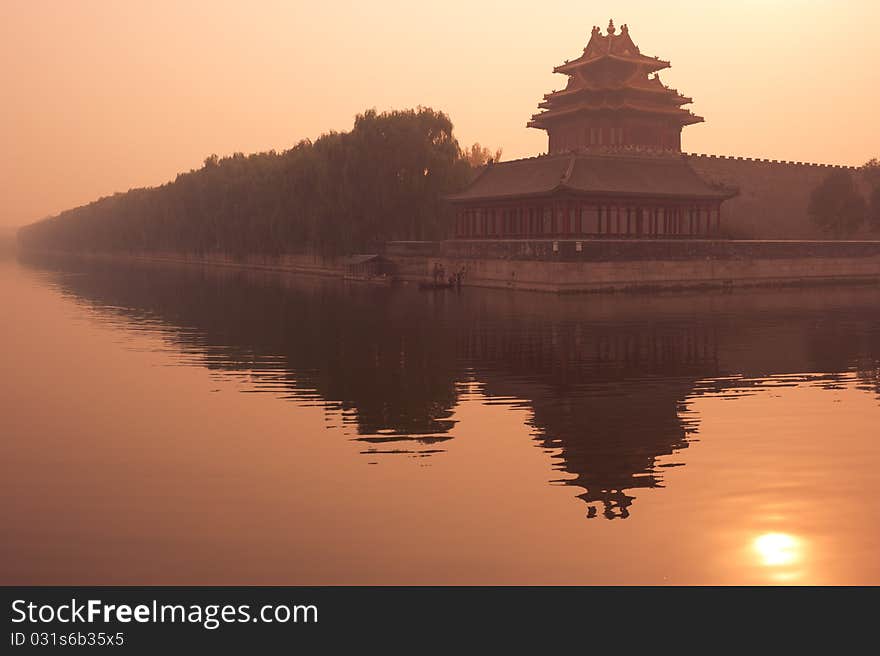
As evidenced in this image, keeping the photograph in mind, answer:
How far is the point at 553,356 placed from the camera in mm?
21578

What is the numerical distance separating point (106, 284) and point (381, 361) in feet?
138

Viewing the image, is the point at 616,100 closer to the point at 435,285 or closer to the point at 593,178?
the point at 593,178

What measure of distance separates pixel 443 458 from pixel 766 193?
59.6 metres

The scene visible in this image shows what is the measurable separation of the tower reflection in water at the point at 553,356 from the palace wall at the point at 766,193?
21568mm

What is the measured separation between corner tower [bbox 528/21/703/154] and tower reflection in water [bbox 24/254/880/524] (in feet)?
79.1

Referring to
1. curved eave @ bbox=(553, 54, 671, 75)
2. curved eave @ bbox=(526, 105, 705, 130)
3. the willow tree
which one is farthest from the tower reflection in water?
curved eave @ bbox=(553, 54, 671, 75)

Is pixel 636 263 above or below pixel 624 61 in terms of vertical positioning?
below

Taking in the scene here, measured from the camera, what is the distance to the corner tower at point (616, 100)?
63031 mm

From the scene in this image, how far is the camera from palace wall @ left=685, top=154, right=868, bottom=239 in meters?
63.1

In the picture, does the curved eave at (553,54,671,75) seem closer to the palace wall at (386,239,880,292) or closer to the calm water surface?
the palace wall at (386,239,880,292)

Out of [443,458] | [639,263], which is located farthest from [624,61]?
[443,458]

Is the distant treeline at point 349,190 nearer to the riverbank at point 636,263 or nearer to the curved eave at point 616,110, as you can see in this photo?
the riverbank at point 636,263
